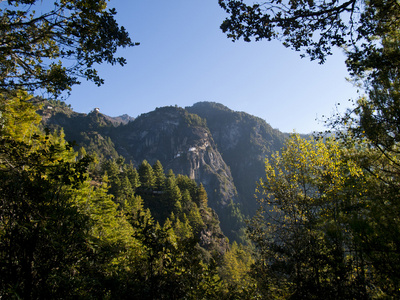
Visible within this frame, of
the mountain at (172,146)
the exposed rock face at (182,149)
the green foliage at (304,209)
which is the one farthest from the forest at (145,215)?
the exposed rock face at (182,149)

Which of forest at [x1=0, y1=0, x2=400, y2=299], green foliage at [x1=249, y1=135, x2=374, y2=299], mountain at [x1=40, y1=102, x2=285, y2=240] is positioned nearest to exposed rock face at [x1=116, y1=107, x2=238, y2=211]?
mountain at [x1=40, y1=102, x2=285, y2=240]

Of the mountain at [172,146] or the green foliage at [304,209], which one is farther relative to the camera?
the mountain at [172,146]

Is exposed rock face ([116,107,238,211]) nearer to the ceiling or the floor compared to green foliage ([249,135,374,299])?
nearer to the ceiling

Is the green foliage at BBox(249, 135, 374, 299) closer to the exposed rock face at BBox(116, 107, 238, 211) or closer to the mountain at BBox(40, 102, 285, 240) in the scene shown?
the mountain at BBox(40, 102, 285, 240)

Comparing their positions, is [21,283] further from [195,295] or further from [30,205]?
[195,295]

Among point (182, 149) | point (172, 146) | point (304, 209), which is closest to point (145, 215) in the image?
point (304, 209)

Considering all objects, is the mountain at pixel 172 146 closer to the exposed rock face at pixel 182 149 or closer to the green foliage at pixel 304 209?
the exposed rock face at pixel 182 149

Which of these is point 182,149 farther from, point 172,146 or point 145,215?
point 145,215

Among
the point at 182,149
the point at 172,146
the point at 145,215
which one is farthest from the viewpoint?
the point at 172,146

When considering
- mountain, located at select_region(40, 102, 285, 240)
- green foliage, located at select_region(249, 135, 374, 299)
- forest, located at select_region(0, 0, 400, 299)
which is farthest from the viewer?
mountain, located at select_region(40, 102, 285, 240)

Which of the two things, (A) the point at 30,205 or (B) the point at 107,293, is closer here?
(A) the point at 30,205

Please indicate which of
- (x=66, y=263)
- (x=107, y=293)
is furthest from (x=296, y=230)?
(x=66, y=263)

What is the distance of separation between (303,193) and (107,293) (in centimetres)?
820

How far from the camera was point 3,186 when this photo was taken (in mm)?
3600
